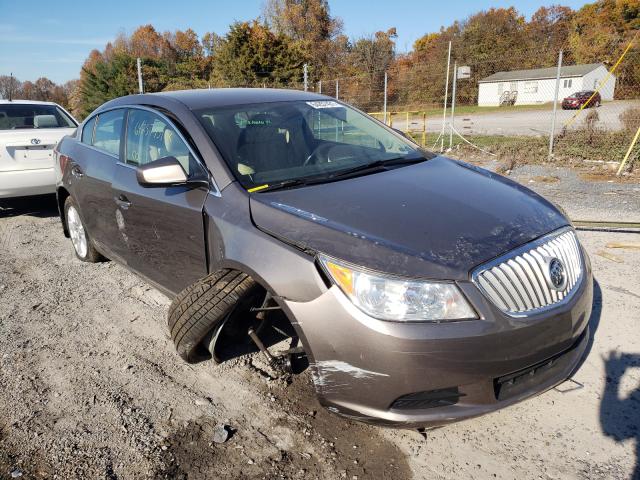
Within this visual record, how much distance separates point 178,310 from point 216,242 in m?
0.43

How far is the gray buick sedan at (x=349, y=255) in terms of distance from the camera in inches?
80.4

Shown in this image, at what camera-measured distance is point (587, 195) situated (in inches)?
288

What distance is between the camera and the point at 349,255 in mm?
2148

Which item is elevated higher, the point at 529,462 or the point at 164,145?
the point at 164,145

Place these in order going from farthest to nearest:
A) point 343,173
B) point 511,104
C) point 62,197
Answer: point 511,104 < point 62,197 < point 343,173

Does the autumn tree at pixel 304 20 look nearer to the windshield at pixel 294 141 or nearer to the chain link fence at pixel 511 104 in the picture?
the chain link fence at pixel 511 104

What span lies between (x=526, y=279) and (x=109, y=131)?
135 inches

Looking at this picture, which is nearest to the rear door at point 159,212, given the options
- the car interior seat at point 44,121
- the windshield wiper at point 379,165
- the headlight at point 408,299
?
the windshield wiper at point 379,165

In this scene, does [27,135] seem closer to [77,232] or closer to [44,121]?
[44,121]

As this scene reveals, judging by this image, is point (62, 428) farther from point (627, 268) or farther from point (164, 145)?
point (627, 268)

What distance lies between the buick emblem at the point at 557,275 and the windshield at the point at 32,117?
7100mm

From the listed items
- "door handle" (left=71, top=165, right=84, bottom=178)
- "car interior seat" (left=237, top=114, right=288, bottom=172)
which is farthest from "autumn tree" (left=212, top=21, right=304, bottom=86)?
"car interior seat" (left=237, top=114, right=288, bottom=172)

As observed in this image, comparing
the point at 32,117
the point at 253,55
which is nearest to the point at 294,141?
the point at 32,117

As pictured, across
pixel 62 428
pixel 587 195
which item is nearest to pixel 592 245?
pixel 587 195
